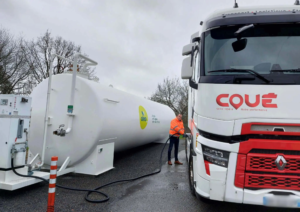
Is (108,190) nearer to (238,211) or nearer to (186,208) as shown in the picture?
(186,208)

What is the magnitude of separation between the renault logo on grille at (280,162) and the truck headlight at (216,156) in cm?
59

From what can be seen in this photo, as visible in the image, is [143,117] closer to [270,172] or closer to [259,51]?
[259,51]

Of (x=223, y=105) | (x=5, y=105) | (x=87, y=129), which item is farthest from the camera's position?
(x=87, y=129)

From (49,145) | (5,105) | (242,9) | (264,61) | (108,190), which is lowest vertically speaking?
(108,190)

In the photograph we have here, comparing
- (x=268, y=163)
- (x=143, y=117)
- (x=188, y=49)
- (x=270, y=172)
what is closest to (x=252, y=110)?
(x=268, y=163)

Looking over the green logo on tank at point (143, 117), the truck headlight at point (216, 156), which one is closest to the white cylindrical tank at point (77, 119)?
the green logo on tank at point (143, 117)

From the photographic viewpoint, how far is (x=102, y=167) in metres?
5.65

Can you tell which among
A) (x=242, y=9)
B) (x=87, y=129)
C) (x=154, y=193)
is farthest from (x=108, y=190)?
(x=242, y=9)

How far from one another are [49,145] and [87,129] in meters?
1.09

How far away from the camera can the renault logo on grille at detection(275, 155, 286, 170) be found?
2.66m

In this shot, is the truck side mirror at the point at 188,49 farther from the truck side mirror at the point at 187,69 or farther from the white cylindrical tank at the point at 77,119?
the white cylindrical tank at the point at 77,119

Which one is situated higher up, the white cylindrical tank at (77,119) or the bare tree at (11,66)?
the bare tree at (11,66)

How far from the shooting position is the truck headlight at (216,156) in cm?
278

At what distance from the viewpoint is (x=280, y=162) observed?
2664mm
